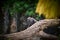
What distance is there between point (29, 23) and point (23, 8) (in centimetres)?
28

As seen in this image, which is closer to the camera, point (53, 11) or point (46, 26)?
point (53, 11)

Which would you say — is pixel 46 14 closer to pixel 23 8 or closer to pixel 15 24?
pixel 23 8

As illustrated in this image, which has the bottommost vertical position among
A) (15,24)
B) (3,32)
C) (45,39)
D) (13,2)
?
(45,39)

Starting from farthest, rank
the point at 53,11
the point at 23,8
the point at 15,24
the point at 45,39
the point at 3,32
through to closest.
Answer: the point at 15,24 → the point at 23,8 → the point at 3,32 → the point at 45,39 → the point at 53,11

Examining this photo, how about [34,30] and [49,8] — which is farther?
[34,30]

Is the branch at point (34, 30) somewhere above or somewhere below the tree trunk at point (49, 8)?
above

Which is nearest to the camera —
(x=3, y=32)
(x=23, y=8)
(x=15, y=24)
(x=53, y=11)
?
(x=53, y=11)

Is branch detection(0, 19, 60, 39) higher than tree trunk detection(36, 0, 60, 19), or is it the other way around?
branch detection(0, 19, 60, 39)

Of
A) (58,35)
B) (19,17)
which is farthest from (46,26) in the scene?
(19,17)

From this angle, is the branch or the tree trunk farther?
the branch

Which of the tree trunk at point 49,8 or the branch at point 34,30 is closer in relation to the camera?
the tree trunk at point 49,8

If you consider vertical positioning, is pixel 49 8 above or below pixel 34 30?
below

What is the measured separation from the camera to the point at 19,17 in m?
2.94

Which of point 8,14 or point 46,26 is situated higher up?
point 8,14
